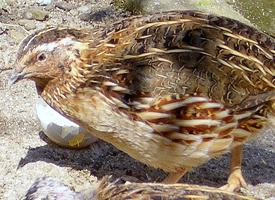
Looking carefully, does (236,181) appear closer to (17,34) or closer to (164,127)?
(164,127)

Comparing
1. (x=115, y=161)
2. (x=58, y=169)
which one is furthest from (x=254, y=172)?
(x=58, y=169)

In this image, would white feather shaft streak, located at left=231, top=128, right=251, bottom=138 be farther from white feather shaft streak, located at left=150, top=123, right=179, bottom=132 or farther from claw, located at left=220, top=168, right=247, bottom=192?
claw, located at left=220, top=168, right=247, bottom=192

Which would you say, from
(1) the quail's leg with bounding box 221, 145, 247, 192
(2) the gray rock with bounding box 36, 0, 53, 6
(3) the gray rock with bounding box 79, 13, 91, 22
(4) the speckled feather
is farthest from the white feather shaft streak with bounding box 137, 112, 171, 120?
(2) the gray rock with bounding box 36, 0, 53, 6


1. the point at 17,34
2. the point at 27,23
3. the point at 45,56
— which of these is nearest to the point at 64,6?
the point at 27,23

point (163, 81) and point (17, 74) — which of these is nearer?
point (163, 81)

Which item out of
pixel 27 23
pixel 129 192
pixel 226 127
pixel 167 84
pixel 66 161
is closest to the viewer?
pixel 129 192

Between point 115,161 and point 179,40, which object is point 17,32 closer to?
point 115,161
